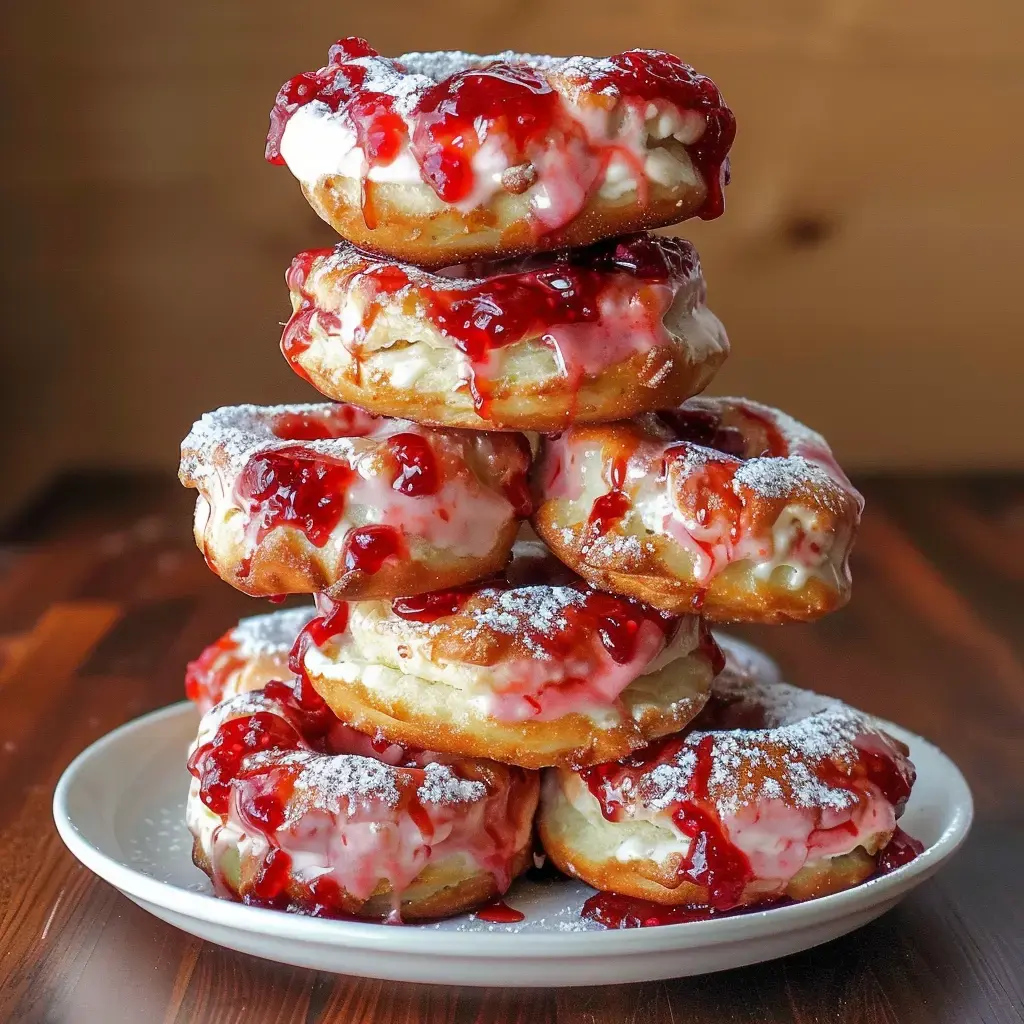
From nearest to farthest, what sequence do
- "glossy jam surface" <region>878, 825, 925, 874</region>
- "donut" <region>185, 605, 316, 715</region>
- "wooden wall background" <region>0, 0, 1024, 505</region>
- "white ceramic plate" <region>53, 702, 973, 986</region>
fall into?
"white ceramic plate" <region>53, 702, 973, 986</region>
"glossy jam surface" <region>878, 825, 925, 874</region>
"donut" <region>185, 605, 316, 715</region>
"wooden wall background" <region>0, 0, 1024, 505</region>

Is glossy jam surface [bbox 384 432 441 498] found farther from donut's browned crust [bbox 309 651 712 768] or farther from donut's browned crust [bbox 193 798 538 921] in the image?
donut's browned crust [bbox 193 798 538 921]

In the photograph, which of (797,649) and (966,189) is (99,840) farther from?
(966,189)

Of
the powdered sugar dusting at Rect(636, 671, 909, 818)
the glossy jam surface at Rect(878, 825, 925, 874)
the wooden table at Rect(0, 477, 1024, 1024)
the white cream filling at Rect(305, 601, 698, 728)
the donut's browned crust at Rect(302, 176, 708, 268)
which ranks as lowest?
the wooden table at Rect(0, 477, 1024, 1024)

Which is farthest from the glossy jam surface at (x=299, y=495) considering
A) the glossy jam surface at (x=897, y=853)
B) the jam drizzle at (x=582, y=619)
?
the glossy jam surface at (x=897, y=853)

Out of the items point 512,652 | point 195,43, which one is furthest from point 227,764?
point 195,43

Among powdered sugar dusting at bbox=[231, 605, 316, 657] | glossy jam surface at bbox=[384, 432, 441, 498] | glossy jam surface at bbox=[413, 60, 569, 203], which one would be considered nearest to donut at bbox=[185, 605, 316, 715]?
powdered sugar dusting at bbox=[231, 605, 316, 657]
